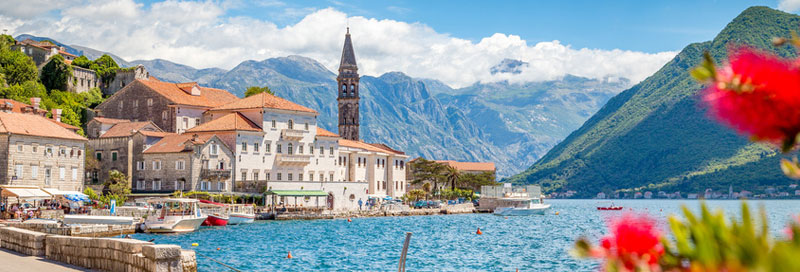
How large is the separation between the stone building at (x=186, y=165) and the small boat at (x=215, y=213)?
6194 millimetres

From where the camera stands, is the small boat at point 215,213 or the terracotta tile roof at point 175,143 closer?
the small boat at point 215,213

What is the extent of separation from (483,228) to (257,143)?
83.9ft

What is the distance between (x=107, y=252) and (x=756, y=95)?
1696cm

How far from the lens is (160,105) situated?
8688cm

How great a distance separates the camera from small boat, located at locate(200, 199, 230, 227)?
64875mm

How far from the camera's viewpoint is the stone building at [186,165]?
7519 centimetres

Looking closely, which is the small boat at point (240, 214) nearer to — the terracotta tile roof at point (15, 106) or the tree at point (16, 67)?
the terracotta tile roof at point (15, 106)

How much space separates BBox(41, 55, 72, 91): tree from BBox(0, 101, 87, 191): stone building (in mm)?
32537

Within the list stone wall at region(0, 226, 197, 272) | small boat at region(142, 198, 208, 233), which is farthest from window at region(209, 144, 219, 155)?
stone wall at region(0, 226, 197, 272)

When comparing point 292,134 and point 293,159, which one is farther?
point 292,134

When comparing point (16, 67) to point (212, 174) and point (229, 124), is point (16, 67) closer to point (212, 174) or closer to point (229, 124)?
point (229, 124)

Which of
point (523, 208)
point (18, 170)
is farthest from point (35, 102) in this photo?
point (523, 208)

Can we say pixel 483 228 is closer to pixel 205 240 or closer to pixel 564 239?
pixel 564 239

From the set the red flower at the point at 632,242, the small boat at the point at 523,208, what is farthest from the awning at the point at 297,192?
the red flower at the point at 632,242
